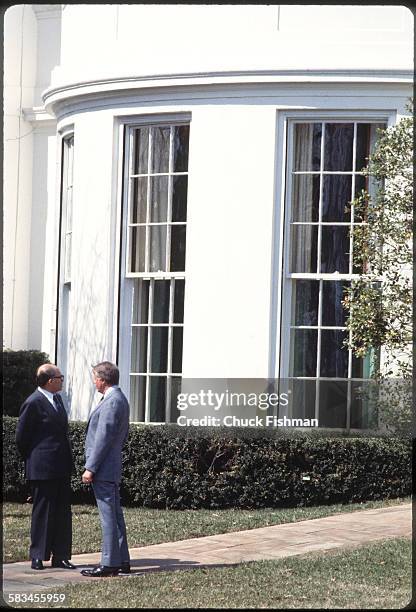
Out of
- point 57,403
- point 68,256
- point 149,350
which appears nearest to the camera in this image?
point 57,403

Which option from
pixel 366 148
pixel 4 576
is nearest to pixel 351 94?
pixel 366 148

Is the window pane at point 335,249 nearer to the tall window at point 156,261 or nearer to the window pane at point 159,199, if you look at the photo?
the tall window at point 156,261

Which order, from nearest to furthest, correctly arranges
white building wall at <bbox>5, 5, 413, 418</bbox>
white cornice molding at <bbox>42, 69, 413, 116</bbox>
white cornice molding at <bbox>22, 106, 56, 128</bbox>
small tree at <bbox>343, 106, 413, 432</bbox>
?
1. small tree at <bbox>343, 106, 413, 432</bbox>
2. white cornice molding at <bbox>42, 69, 413, 116</bbox>
3. white building wall at <bbox>5, 5, 413, 418</bbox>
4. white cornice molding at <bbox>22, 106, 56, 128</bbox>

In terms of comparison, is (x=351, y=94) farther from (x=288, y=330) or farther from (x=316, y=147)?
(x=288, y=330)

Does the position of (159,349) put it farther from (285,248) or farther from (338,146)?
(338,146)

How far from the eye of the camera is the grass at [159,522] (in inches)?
444

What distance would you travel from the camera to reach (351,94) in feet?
45.5

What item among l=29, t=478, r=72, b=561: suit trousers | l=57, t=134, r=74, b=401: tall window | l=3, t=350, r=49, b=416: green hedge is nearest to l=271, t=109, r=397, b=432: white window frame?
l=57, t=134, r=74, b=401: tall window

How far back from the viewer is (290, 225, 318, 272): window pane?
1418 cm

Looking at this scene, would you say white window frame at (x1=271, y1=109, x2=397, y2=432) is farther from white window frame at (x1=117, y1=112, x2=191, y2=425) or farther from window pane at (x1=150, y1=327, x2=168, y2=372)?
white window frame at (x1=117, y1=112, x2=191, y2=425)

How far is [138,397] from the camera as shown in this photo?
48.9ft

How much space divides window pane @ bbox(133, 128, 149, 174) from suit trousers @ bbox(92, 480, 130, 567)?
603 cm

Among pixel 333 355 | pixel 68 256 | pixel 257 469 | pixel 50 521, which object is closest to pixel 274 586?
pixel 50 521

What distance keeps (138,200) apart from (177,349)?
75.8 inches
